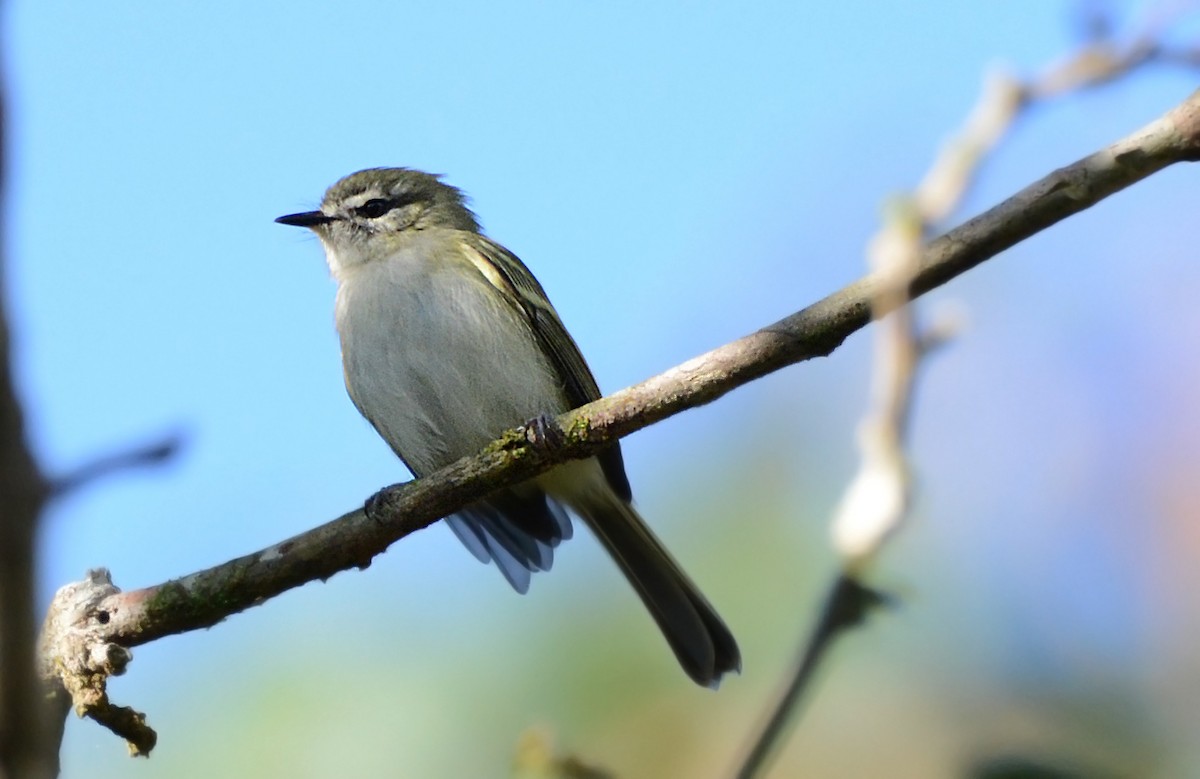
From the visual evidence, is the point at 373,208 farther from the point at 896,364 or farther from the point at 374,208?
the point at 896,364

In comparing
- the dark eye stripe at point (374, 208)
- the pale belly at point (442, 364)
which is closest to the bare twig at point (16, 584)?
the pale belly at point (442, 364)

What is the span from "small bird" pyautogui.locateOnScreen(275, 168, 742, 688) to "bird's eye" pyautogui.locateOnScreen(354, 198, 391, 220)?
1.29 ft

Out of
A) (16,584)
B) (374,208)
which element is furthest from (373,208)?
(16,584)

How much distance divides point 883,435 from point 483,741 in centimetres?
461

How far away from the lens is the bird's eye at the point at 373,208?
273 inches

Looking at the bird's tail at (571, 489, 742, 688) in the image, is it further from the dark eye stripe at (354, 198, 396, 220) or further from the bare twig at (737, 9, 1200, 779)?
the bare twig at (737, 9, 1200, 779)

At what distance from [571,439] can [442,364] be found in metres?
1.84

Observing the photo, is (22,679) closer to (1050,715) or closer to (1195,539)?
(1050,715)

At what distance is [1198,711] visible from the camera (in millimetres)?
4238

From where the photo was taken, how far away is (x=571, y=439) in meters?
3.93

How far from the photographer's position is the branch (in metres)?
2.90

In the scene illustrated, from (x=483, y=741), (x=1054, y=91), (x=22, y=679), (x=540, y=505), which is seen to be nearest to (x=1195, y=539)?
(x=540, y=505)

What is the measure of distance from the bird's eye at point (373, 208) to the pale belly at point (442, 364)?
108 centimetres

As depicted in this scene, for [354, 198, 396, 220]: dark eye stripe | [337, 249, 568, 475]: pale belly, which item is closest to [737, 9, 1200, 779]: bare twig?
[337, 249, 568, 475]: pale belly
